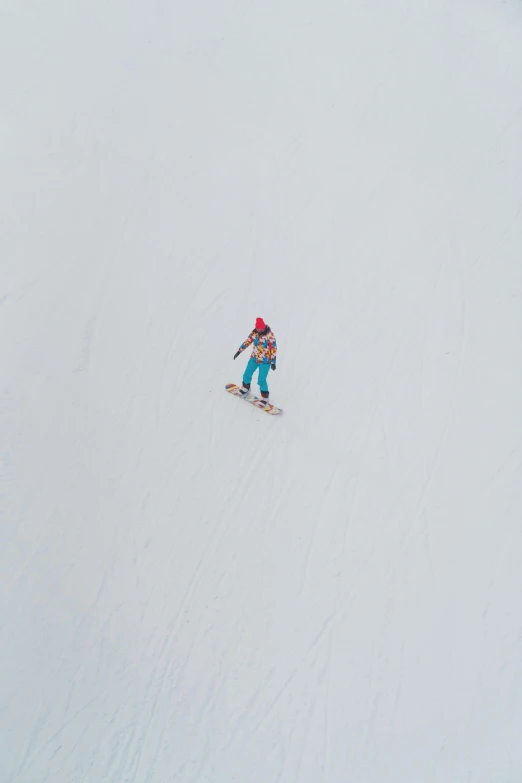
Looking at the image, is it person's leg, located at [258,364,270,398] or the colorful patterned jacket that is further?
person's leg, located at [258,364,270,398]

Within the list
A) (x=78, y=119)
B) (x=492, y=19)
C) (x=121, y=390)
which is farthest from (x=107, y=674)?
(x=492, y=19)

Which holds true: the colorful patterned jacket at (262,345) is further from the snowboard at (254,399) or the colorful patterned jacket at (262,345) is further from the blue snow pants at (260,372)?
the snowboard at (254,399)

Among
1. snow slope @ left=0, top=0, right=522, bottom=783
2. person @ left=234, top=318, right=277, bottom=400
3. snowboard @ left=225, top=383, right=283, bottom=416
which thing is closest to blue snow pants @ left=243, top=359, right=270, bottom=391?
person @ left=234, top=318, right=277, bottom=400

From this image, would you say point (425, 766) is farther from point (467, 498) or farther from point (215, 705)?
point (467, 498)

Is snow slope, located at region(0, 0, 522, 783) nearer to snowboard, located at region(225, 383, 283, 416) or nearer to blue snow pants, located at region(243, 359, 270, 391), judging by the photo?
snowboard, located at region(225, 383, 283, 416)

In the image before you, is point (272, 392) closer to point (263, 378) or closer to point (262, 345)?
point (263, 378)

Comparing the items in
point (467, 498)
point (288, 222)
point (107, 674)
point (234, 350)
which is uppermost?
point (288, 222)
